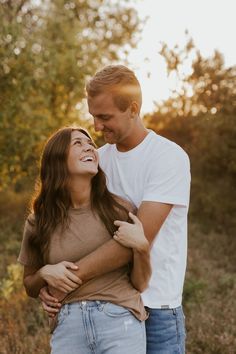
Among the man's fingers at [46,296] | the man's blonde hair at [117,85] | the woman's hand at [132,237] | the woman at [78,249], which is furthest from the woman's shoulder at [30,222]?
the man's blonde hair at [117,85]

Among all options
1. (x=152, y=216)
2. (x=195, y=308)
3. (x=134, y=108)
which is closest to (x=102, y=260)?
(x=152, y=216)

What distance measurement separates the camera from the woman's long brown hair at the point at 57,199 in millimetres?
3092

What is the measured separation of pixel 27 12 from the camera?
16344 mm

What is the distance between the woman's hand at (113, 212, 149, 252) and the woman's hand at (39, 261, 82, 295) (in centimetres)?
27

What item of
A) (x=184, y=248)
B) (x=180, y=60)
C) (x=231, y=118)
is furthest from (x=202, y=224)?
(x=184, y=248)

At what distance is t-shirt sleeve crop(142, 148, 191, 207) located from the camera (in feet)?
9.77

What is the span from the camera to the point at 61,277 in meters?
2.89

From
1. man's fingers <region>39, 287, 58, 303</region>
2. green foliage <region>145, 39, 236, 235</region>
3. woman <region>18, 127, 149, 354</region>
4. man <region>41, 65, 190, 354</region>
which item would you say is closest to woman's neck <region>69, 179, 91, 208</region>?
woman <region>18, 127, 149, 354</region>

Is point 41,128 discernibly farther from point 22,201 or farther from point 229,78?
point 22,201

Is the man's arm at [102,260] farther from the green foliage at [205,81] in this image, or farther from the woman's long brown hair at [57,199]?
the green foliage at [205,81]

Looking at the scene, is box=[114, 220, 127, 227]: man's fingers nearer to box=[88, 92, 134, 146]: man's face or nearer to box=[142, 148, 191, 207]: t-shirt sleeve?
box=[142, 148, 191, 207]: t-shirt sleeve

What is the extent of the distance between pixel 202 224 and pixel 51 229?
1164 cm

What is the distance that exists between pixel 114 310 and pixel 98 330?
13 centimetres

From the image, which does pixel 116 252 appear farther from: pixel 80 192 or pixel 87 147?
pixel 87 147
